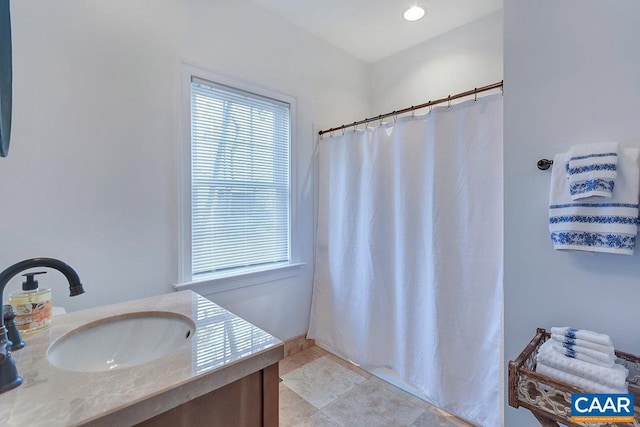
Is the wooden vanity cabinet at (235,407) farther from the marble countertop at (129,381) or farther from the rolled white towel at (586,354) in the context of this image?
the rolled white towel at (586,354)

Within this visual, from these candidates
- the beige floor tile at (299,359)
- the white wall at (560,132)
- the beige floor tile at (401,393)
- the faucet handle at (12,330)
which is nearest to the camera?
the faucet handle at (12,330)

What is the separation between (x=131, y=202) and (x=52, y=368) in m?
1.00

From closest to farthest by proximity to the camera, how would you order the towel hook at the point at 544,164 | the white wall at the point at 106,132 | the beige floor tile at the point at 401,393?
the towel hook at the point at 544,164
the white wall at the point at 106,132
the beige floor tile at the point at 401,393

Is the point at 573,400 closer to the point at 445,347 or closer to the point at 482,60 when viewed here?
the point at 445,347

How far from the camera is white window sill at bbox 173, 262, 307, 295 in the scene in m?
1.75

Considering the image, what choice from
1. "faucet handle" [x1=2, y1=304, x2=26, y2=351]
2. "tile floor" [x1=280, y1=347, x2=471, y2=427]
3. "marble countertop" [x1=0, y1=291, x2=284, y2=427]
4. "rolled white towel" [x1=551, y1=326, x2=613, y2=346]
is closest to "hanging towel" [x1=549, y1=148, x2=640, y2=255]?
"rolled white towel" [x1=551, y1=326, x2=613, y2=346]

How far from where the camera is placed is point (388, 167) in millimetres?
1965

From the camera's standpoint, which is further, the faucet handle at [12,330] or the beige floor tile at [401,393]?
the beige floor tile at [401,393]

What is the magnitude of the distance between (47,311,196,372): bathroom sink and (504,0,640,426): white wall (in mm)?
1351

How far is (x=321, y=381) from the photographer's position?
77.3 inches

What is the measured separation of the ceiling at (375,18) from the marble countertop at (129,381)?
2.17 meters

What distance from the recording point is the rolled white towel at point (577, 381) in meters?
0.82

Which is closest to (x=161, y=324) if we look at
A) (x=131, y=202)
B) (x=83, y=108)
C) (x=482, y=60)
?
(x=131, y=202)

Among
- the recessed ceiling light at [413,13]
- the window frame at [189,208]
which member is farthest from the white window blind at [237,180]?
the recessed ceiling light at [413,13]
